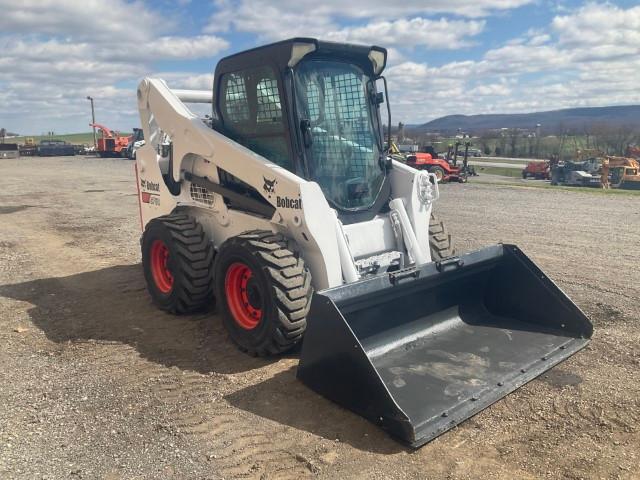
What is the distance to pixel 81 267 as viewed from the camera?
7926 mm

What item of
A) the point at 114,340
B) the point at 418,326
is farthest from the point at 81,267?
the point at 418,326

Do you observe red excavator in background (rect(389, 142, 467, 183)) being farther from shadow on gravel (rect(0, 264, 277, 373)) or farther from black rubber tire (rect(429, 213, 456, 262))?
black rubber tire (rect(429, 213, 456, 262))

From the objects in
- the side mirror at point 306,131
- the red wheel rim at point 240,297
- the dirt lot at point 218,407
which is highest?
the side mirror at point 306,131

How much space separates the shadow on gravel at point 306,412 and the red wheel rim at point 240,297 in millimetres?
606

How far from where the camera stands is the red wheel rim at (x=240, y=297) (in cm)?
471

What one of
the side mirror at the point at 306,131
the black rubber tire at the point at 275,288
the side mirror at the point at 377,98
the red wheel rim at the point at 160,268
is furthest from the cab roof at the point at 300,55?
the red wheel rim at the point at 160,268

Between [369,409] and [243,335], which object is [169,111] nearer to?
[243,335]

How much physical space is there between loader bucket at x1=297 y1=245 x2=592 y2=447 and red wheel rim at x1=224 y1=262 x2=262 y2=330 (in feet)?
2.87

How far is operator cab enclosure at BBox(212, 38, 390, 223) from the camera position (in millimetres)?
4766

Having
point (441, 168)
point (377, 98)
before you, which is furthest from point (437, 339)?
point (441, 168)

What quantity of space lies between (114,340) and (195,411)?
1713 millimetres

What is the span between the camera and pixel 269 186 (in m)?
4.65

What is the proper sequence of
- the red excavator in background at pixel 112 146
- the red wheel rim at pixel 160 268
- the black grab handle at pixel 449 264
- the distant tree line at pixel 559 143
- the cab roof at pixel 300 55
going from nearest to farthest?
the black grab handle at pixel 449 264 < the cab roof at pixel 300 55 < the red wheel rim at pixel 160 268 < the red excavator in background at pixel 112 146 < the distant tree line at pixel 559 143

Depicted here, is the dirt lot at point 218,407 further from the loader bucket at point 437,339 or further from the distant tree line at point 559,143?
the distant tree line at point 559,143
